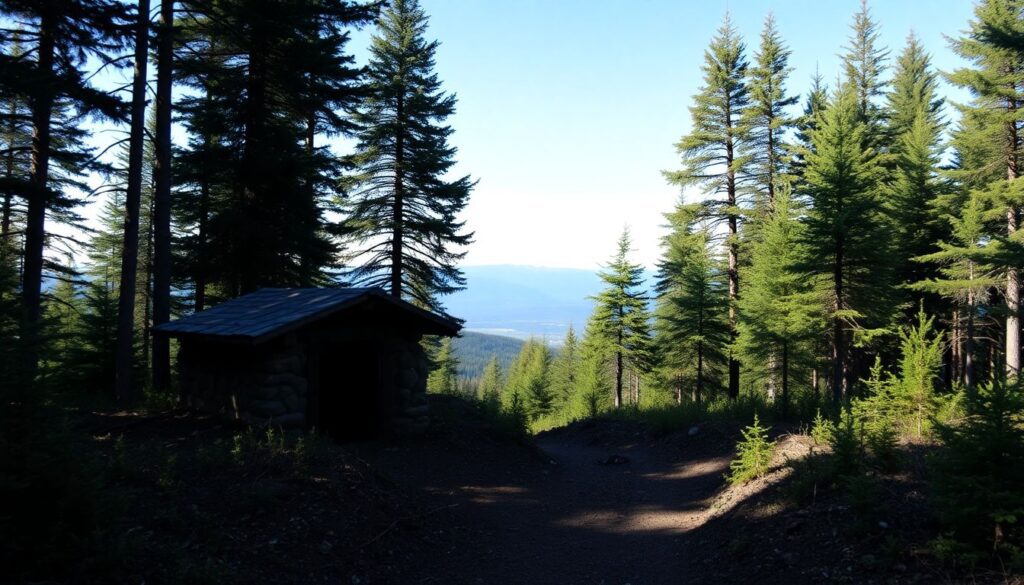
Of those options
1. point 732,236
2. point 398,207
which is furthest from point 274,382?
point 732,236

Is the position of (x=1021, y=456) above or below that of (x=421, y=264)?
below

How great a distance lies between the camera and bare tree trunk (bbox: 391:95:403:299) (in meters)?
21.1

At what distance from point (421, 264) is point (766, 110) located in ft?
52.4

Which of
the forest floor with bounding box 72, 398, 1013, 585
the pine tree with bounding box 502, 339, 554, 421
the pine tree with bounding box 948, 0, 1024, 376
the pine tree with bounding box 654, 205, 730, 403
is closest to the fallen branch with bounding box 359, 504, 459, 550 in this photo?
the forest floor with bounding box 72, 398, 1013, 585

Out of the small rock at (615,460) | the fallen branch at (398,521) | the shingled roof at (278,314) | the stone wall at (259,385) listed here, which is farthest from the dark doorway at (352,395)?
the small rock at (615,460)

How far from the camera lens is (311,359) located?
35.3 ft

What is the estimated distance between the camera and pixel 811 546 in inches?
231

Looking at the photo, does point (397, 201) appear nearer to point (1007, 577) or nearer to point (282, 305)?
point (282, 305)

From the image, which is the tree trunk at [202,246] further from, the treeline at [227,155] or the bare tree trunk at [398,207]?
the bare tree trunk at [398,207]

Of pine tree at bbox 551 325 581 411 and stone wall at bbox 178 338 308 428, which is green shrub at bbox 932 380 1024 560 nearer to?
stone wall at bbox 178 338 308 428

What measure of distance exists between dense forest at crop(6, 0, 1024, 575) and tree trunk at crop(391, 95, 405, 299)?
0.09 meters

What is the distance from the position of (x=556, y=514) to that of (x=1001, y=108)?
21.0m

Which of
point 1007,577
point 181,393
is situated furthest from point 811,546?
point 181,393

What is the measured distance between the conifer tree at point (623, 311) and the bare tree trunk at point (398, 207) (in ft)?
41.0
